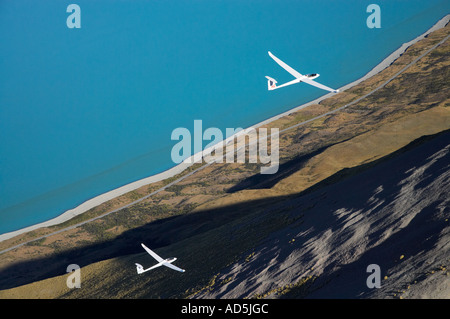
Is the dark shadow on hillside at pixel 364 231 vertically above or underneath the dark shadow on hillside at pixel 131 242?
above

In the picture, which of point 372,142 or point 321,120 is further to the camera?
point 321,120

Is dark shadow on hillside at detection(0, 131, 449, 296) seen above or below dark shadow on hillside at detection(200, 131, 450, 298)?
below

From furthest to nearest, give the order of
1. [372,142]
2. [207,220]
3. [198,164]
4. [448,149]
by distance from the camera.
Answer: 1. [198,164]
2. [372,142]
3. [207,220]
4. [448,149]

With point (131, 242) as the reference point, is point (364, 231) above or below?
above

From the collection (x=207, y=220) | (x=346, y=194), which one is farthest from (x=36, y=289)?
(x=346, y=194)

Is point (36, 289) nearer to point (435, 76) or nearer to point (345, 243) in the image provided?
point (345, 243)

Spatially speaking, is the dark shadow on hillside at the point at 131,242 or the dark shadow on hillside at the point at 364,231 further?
the dark shadow on hillside at the point at 131,242

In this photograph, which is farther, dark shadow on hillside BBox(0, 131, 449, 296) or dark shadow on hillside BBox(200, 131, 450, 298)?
dark shadow on hillside BBox(0, 131, 449, 296)

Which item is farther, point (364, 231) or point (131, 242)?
point (131, 242)
